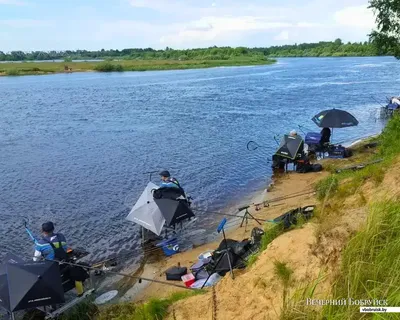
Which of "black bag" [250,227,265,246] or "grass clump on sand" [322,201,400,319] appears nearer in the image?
"grass clump on sand" [322,201,400,319]

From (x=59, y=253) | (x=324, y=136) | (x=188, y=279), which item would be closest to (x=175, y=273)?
(x=188, y=279)

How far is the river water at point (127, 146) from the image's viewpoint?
1791cm

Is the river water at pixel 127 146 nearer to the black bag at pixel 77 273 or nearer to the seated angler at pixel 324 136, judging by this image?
the seated angler at pixel 324 136

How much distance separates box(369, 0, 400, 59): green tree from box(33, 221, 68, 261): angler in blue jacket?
86.9 feet

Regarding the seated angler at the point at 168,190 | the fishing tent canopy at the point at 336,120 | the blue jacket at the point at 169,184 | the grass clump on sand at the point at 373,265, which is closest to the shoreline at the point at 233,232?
the seated angler at the point at 168,190

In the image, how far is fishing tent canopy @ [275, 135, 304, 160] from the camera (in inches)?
800

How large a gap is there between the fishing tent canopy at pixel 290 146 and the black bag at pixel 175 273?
410 inches

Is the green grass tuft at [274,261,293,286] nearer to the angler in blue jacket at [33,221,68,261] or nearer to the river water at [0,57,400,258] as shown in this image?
the angler in blue jacket at [33,221,68,261]

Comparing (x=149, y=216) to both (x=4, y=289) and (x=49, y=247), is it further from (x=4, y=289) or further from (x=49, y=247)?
(x=4, y=289)

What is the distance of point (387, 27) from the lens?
29.2 m

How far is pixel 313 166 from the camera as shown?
20500mm

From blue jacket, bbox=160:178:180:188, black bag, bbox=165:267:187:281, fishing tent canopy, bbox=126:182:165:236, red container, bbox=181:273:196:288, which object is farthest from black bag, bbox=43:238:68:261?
blue jacket, bbox=160:178:180:188

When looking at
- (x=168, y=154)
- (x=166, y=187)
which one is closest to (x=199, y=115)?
(x=168, y=154)

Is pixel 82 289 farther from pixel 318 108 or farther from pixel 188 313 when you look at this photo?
pixel 318 108
